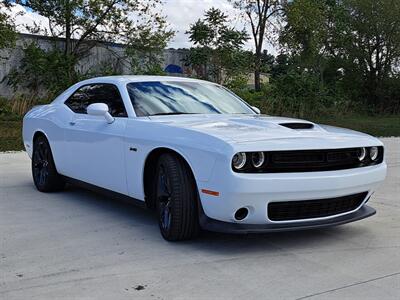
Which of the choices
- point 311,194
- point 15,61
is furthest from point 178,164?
point 15,61

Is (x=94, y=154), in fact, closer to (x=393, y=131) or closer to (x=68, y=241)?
(x=68, y=241)

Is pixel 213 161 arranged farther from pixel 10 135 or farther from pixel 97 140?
pixel 10 135

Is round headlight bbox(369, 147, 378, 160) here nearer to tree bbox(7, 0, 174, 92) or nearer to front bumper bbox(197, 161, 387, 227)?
front bumper bbox(197, 161, 387, 227)

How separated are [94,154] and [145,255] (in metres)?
1.58

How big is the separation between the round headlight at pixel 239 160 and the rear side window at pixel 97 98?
152 cm

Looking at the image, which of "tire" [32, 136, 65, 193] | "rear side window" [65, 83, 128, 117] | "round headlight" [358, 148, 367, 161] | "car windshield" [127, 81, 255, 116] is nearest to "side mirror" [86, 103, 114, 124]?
"rear side window" [65, 83, 128, 117]

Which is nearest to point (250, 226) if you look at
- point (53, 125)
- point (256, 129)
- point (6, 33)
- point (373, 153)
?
point (256, 129)

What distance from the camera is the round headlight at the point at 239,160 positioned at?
3.81m

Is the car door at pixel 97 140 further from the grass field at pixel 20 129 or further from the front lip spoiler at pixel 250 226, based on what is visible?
the grass field at pixel 20 129

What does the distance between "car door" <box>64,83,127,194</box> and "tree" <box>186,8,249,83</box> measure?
41.7ft

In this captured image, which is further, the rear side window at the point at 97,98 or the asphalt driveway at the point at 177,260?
the rear side window at the point at 97,98

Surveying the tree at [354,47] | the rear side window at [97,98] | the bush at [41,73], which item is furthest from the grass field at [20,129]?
the rear side window at [97,98]

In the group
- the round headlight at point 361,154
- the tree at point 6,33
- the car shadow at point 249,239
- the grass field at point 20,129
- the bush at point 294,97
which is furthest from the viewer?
the bush at point 294,97

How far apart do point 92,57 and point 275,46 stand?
8790 millimetres
